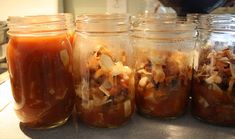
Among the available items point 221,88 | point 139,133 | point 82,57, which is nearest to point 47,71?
point 82,57

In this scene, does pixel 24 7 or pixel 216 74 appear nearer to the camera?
pixel 216 74

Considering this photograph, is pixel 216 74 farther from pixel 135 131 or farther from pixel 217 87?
pixel 135 131

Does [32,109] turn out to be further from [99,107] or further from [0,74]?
[0,74]

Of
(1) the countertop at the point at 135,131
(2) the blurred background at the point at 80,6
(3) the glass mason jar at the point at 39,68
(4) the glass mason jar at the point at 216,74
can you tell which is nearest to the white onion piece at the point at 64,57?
(3) the glass mason jar at the point at 39,68

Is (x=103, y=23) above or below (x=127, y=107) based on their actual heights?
above

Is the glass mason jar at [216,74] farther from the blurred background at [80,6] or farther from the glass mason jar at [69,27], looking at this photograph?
the blurred background at [80,6]

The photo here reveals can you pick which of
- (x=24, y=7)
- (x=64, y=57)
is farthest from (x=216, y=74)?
(x=24, y=7)

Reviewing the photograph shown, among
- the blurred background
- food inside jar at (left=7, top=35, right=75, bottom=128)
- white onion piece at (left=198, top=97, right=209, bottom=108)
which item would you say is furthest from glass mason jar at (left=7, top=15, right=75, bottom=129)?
the blurred background
